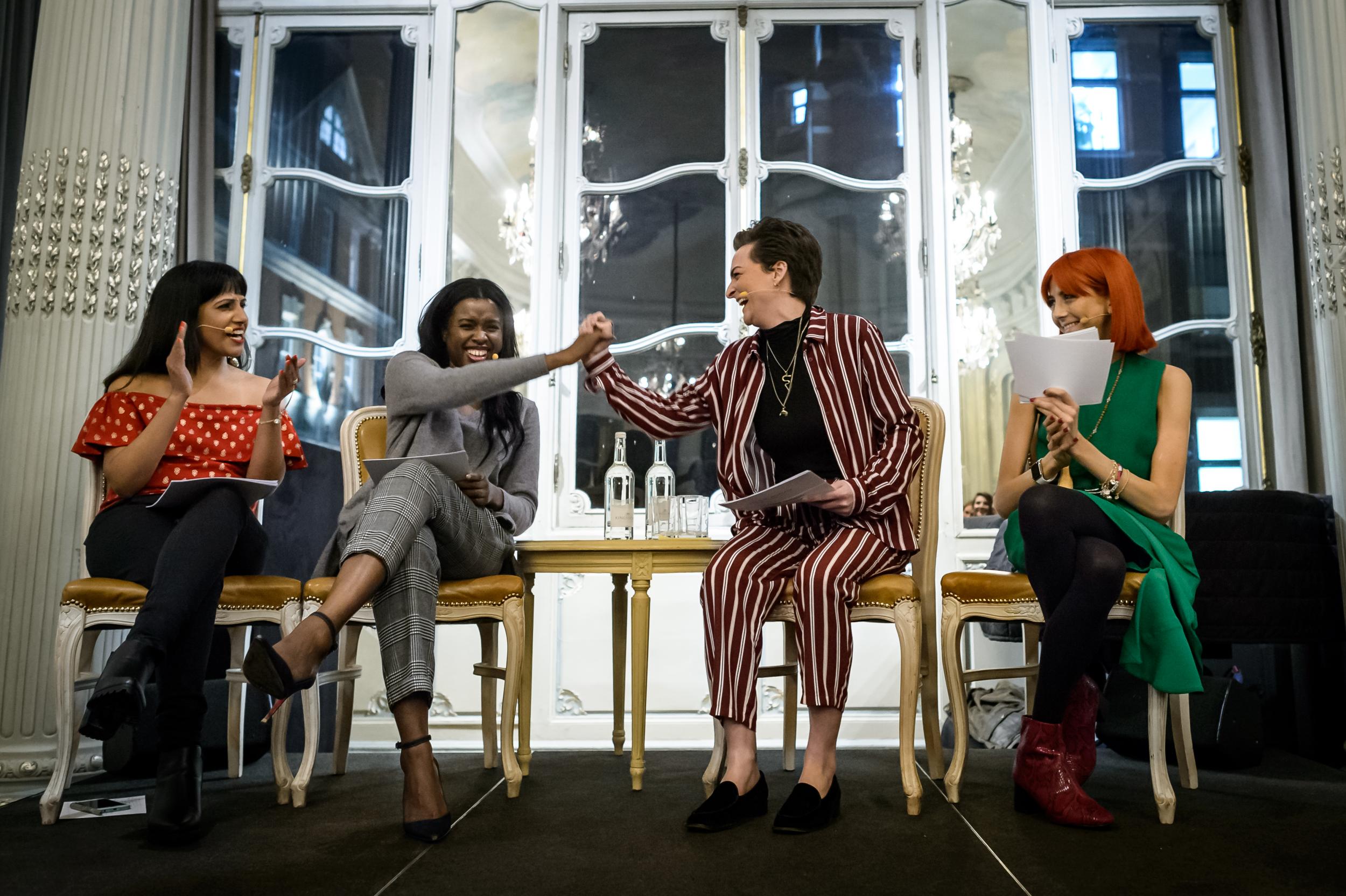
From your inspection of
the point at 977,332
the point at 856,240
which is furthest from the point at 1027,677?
the point at 856,240

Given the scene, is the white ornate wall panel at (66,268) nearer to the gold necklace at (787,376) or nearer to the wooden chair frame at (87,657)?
the wooden chair frame at (87,657)

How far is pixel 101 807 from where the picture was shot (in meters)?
2.10

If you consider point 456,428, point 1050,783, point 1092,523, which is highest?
point 456,428

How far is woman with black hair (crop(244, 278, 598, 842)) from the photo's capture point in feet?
5.91

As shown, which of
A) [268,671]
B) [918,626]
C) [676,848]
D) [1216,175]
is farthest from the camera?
[1216,175]

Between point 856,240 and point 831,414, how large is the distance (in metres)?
1.76

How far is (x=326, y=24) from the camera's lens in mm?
3916

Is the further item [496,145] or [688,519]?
[496,145]

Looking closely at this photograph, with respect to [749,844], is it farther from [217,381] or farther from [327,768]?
[217,381]

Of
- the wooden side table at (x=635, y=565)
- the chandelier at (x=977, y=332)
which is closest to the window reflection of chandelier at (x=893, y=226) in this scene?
the chandelier at (x=977, y=332)

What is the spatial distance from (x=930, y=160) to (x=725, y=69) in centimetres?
84

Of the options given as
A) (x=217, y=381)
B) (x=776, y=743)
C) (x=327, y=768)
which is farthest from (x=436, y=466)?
(x=776, y=743)

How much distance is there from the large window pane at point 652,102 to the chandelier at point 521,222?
0.75 feet

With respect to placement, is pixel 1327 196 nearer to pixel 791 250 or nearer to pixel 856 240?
pixel 856 240
